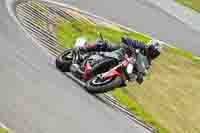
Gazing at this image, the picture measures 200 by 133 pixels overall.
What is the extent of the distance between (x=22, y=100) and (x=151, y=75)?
8.10 metres

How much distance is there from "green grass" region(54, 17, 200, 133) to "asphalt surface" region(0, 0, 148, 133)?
1374 millimetres

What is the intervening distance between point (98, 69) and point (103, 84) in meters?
0.70

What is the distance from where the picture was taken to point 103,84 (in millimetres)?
18688

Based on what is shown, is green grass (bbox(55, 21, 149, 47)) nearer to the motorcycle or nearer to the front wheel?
the motorcycle

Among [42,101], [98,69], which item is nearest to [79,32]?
[98,69]

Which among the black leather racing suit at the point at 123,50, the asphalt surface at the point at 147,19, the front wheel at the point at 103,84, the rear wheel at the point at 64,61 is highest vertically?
the black leather racing suit at the point at 123,50

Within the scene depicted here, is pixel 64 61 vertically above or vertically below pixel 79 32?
above

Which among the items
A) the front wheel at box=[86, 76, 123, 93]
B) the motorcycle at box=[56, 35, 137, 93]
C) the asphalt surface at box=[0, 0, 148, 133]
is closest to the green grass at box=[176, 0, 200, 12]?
the asphalt surface at box=[0, 0, 148, 133]

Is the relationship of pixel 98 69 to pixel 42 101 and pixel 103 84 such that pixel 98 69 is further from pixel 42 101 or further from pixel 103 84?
pixel 42 101

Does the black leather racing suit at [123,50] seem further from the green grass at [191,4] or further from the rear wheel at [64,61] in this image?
the green grass at [191,4]

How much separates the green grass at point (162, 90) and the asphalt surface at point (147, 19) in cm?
247

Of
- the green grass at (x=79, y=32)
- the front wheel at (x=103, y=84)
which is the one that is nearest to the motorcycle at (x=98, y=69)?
the front wheel at (x=103, y=84)

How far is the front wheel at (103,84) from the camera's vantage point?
61.3 ft

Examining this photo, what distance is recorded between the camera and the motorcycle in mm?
18734
